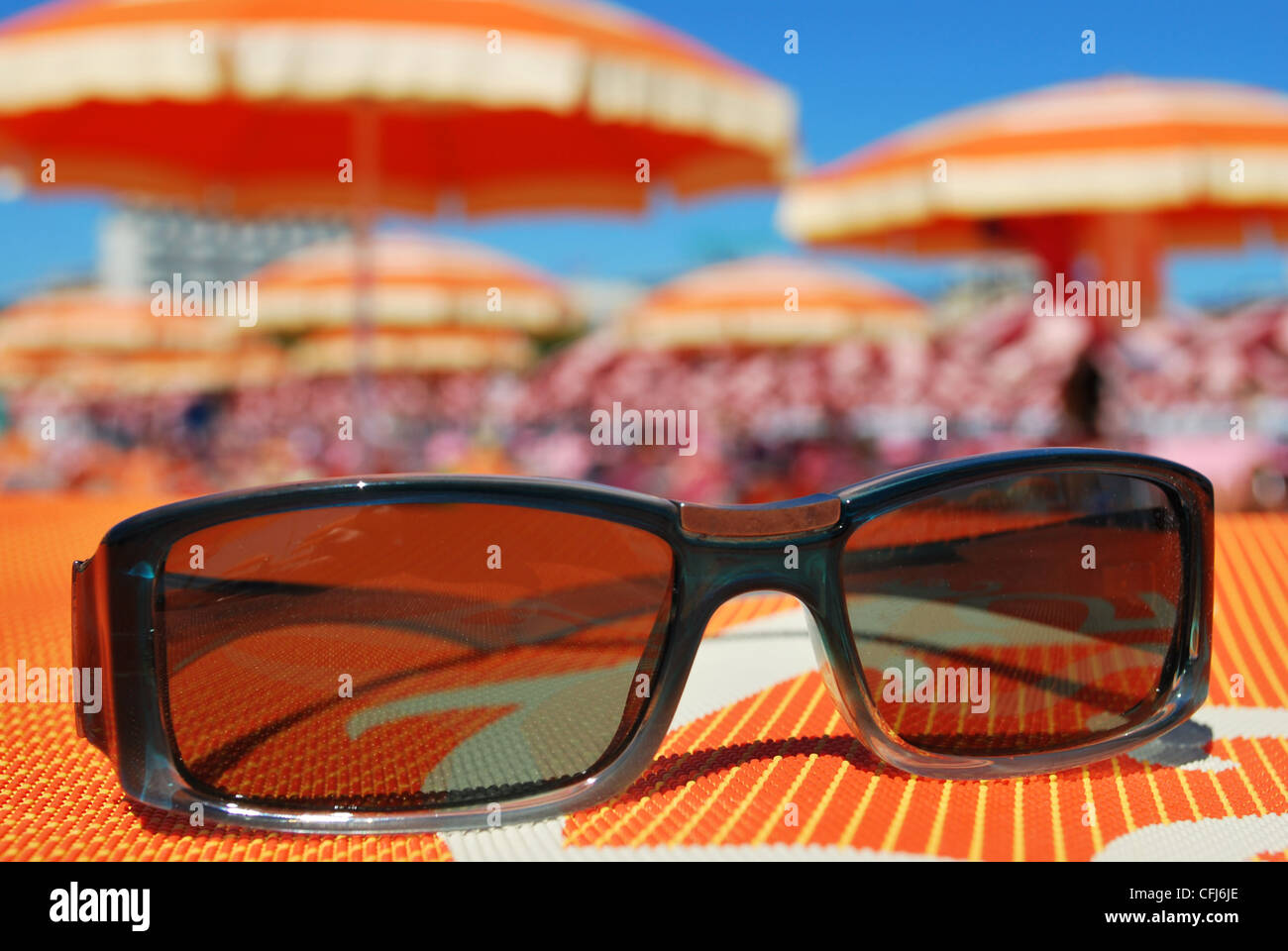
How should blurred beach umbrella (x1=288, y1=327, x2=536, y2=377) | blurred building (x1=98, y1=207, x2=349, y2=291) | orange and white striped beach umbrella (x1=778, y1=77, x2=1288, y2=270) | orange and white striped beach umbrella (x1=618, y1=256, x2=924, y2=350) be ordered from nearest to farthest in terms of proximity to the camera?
orange and white striped beach umbrella (x1=778, y1=77, x2=1288, y2=270) < orange and white striped beach umbrella (x1=618, y1=256, x2=924, y2=350) < blurred beach umbrella (x1=288, y1=327, x2=536, y2=377) < blurred building (x1=98, y1=207, x2=349, y2=291)

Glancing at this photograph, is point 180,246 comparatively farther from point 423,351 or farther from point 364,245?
point 364,245

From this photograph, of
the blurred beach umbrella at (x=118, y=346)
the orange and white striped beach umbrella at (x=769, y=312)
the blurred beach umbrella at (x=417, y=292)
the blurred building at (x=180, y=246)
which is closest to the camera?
the blurred beach umbrella at (x=417, y=292)

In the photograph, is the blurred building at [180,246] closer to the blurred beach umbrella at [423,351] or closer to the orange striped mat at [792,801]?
the blurred beach umbrella at [423,351]

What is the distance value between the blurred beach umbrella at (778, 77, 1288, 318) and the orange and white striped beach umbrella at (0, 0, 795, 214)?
0.39m

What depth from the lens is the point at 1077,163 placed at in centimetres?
253

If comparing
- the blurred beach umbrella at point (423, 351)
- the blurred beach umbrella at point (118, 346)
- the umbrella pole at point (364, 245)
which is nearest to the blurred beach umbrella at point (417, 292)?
the umbrella pole at point (364, 245)

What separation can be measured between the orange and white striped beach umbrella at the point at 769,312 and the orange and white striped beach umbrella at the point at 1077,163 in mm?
1779

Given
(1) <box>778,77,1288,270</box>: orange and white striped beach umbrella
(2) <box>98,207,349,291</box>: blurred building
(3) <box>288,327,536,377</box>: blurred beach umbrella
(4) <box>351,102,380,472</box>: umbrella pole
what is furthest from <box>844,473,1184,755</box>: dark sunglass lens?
(2) <box>98,207,349,291</box>: blurred building

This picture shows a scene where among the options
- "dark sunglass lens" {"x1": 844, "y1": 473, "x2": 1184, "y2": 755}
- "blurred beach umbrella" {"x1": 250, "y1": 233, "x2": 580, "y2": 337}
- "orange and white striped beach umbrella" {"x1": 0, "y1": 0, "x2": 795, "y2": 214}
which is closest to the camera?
"dark sunglass lens" {"x1": 844, "y1": 473, "x2": 1184, "y2": 755}

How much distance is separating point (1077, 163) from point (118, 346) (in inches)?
281

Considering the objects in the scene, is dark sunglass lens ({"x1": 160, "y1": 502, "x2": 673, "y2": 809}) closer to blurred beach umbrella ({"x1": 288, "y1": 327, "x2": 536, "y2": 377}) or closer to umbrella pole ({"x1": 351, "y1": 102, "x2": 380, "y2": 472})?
umbrella pole ({"x1": 351, "y1": 102, "x2": 380, "y2": 472})

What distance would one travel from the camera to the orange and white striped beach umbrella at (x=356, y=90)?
194cm

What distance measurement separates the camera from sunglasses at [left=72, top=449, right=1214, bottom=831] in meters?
0.46
